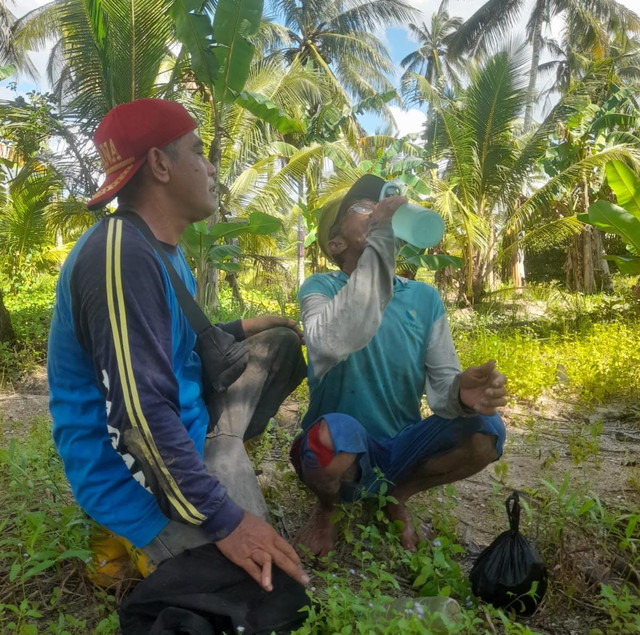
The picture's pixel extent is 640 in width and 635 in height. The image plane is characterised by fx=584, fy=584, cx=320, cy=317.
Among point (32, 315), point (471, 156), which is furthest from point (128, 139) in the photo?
point (471, 156)

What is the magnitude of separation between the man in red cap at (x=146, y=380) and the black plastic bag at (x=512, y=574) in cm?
62

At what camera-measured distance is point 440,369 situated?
2115mm

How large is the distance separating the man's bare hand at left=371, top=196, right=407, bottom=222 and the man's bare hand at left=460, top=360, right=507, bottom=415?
1.72 ft

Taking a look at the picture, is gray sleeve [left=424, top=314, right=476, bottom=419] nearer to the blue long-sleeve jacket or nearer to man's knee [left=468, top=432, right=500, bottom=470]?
man's knee [left=468, top=432, right=500, bottom=470]

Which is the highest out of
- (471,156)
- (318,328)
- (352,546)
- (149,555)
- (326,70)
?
(326,70)

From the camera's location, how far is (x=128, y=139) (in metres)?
1.63

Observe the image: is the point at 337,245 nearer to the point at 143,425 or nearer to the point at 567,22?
the point at 143,425

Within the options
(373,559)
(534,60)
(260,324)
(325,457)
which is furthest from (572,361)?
(534,60)

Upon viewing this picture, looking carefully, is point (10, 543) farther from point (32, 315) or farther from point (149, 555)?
point (32, 315)

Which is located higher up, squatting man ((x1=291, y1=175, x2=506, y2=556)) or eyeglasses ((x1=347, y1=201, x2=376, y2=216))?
eyeglasses ((x1=347, y1=201, x2=376, y2=216))

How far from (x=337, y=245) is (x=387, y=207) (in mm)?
380

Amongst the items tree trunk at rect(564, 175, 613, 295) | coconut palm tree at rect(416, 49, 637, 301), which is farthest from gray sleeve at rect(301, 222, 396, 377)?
tree trunk at rect(564, 175, 613, 295)

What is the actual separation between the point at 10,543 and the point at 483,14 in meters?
27.7

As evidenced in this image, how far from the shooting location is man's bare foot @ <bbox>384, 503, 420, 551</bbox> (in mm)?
2092
